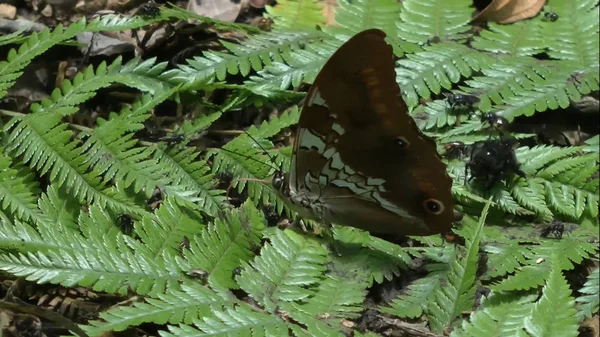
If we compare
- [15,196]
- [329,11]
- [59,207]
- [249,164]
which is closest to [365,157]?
[249,164]

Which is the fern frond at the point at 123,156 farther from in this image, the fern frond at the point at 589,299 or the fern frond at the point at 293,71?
the fern frond at the point at 589,299

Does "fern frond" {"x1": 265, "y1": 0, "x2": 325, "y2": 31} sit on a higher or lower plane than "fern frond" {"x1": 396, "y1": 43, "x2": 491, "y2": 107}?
higher

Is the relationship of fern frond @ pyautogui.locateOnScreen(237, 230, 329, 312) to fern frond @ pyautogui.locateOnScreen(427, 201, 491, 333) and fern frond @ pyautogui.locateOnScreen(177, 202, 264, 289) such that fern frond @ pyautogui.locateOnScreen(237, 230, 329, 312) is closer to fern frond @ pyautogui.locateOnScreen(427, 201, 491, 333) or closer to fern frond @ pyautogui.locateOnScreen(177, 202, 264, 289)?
fern frond @ pyautogui.locateOnScreen(177, 202, 264, 289)

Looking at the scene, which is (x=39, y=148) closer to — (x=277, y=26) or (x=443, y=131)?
(x=277, y=26)

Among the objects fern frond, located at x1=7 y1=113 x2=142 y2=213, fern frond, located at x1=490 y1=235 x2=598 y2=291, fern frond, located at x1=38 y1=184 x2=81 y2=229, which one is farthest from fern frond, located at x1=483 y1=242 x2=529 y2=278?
fern frond, located at x1=38 y1=184 x2=81 y2=229

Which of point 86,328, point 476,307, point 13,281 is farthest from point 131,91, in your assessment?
point 476,307

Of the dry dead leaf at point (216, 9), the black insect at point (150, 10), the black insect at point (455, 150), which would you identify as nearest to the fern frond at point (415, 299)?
the black insect at point (455, 150)

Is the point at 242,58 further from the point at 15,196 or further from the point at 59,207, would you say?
the point at 15,196
